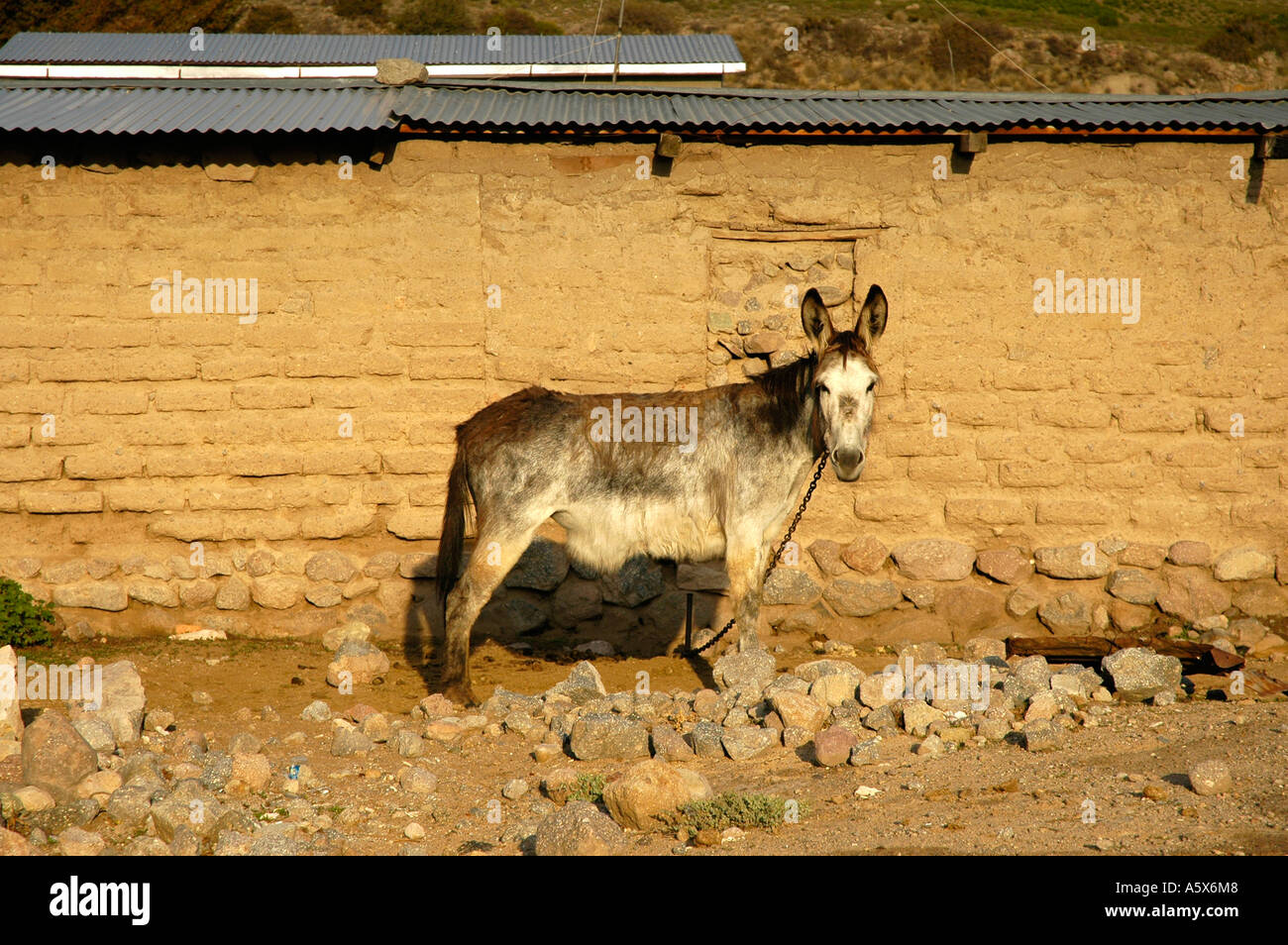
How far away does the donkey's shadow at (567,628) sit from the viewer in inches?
301

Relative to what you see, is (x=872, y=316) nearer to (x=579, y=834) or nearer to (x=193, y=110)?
(x=579, y=834)

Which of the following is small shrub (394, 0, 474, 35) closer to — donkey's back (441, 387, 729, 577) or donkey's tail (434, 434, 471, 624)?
donkey's tail (434, 434, 471, 624)

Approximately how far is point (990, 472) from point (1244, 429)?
5.90 feet

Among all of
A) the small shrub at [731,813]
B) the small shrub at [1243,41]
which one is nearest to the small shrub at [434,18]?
the small shrub at [1243,41]

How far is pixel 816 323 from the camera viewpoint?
593 centimetres

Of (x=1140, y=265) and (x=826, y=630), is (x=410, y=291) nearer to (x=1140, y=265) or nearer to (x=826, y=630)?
(x=826, y=630)

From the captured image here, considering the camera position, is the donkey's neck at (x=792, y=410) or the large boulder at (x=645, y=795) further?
the donkey's neck at (x=792, y=410)

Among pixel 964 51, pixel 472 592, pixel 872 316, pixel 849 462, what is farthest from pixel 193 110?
pixel 964 51

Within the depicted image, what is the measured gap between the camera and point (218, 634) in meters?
7.62

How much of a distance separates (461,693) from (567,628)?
157 cm

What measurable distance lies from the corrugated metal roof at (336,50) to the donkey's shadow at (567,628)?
21.0 ft

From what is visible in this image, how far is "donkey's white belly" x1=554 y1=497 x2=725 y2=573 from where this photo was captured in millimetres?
6434

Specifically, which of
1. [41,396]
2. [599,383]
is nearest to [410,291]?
[599,383]

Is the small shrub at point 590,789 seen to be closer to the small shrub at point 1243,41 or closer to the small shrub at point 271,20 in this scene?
the small shrub at point 271,20
